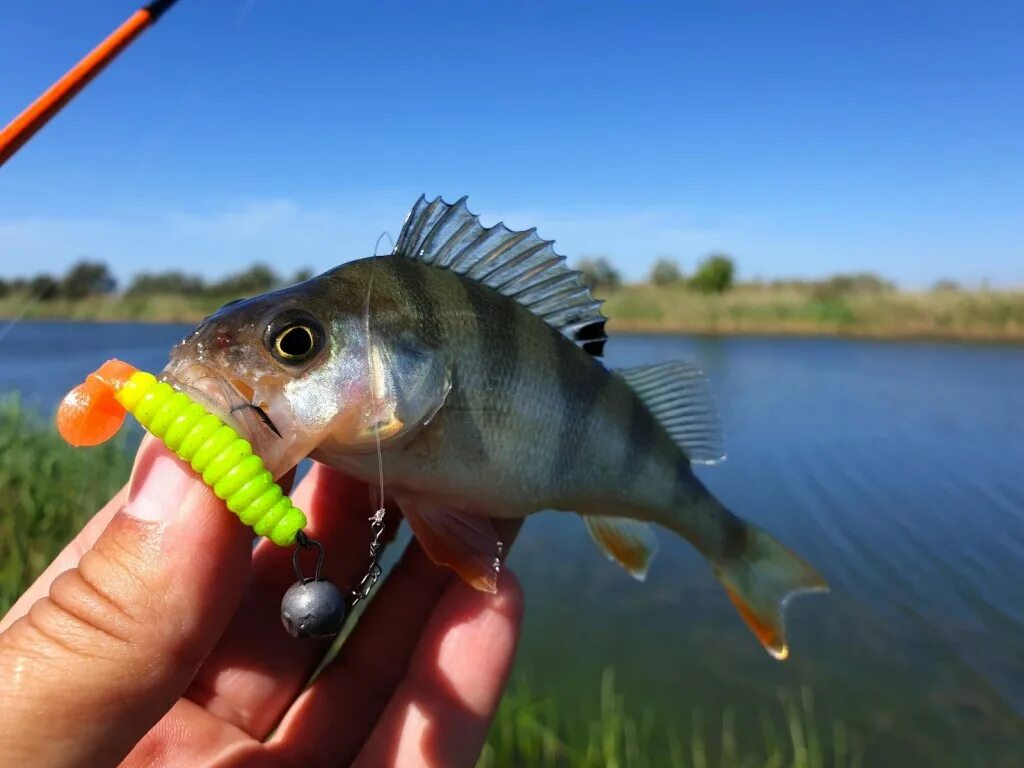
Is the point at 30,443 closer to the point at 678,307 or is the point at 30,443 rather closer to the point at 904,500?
the point at 904,500

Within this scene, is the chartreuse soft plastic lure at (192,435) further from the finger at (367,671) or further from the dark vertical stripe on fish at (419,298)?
the finger at (367,671)

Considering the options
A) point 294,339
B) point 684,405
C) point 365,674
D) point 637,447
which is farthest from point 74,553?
point 684,405

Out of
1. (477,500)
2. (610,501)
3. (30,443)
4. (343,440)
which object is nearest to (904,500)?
(610,501)

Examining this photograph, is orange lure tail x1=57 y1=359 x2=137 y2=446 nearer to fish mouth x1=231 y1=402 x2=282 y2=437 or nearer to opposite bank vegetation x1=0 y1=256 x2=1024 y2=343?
fish mouth x1=231 y1=402 x2=282 y2=437

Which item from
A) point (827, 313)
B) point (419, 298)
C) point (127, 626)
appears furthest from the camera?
point (827, 313)

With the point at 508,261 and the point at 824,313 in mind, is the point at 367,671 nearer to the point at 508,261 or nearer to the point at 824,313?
the point at 508,261

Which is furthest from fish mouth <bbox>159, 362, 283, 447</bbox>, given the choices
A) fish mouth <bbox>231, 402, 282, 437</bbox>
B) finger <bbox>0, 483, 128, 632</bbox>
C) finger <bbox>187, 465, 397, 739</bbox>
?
finger <bbox>187, 465, 397, 739</bbox>

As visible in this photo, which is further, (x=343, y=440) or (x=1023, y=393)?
(x=1023, y=393)
